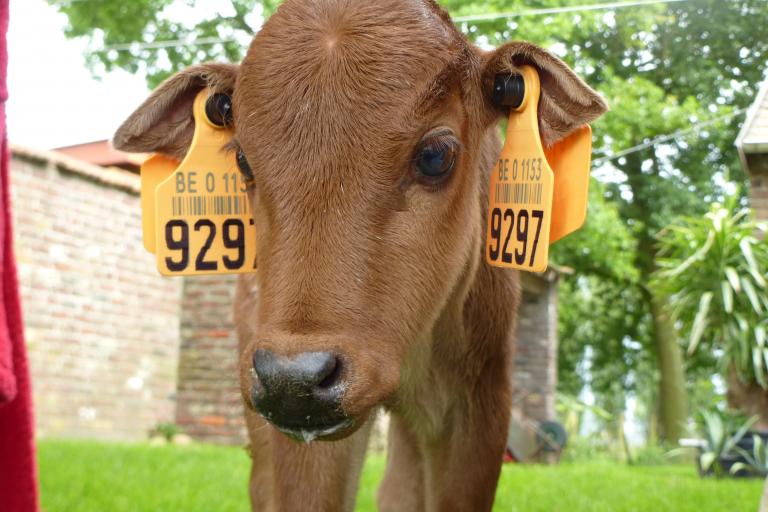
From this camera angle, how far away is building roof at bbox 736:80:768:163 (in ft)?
10.9

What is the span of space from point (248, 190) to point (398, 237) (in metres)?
0.51

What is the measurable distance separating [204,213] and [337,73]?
73 cm

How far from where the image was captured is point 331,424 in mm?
2031

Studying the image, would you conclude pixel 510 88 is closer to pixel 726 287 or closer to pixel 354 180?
pixel 354 180

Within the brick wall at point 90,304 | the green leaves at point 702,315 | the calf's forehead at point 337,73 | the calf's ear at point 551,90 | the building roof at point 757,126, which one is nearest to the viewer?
the calf's forehead at point 337,73

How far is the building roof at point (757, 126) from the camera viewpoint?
10.9 feet

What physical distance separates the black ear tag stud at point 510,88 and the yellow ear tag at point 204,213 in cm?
73

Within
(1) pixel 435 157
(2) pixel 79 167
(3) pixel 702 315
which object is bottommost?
(3) pixel 702 315

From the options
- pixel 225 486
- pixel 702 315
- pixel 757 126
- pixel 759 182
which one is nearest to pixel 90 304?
pixel 225 486

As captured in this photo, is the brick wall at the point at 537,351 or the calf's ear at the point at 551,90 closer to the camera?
the calf's ear at the point at 551,90

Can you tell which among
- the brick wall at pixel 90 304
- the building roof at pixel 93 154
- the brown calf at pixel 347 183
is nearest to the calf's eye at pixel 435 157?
the brown calf at pixel 347 183

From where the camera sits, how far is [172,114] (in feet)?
9.37

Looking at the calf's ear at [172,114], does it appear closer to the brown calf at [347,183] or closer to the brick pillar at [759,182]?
the brown calf at [347,183]

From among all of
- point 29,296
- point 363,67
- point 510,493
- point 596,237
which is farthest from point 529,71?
point 29,296
